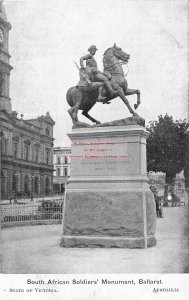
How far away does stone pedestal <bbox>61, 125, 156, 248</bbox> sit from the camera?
11141mm

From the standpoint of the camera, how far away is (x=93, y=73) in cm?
1210

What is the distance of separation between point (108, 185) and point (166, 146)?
84.2 feet

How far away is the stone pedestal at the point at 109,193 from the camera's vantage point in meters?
11.1

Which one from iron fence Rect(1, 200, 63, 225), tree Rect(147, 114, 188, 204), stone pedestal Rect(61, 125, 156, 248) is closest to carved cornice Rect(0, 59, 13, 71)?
stone pedestal Rect(61, 125, 156, 248)

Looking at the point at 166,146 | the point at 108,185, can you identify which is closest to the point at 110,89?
the point at 108,185

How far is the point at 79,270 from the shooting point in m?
9.33

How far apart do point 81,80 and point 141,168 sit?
2.75 metres

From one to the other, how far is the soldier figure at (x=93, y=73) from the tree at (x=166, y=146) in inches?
889

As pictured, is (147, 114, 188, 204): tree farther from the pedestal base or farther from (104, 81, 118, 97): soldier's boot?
the pedestal base

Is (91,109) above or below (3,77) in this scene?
below

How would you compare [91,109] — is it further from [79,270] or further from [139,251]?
[79,270]

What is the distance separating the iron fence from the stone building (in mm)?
528
